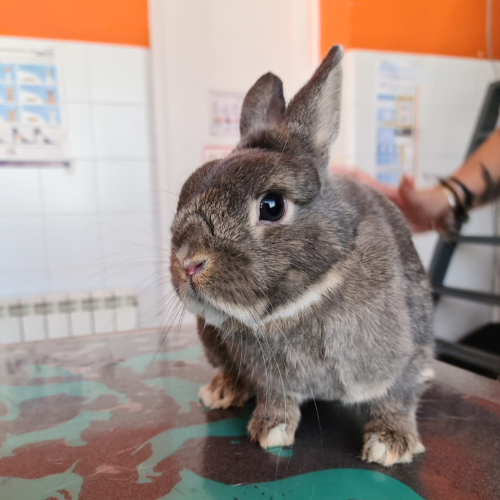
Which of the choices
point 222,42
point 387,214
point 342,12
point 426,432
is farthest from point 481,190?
point 222,42

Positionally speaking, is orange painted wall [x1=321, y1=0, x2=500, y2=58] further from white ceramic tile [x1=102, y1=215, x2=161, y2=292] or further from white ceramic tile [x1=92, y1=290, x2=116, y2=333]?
white ceramic tile [x1=92, y1=290, x2=116, y2=333]

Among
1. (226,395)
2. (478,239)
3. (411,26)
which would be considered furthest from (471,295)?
(226,395)

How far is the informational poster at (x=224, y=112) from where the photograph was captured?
8.05 feet

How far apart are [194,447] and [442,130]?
248 centimetres

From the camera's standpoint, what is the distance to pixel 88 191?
2383mm

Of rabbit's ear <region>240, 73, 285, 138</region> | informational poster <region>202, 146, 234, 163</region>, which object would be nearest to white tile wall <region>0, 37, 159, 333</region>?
informational poster <region>202, 146, 234, 163</region>

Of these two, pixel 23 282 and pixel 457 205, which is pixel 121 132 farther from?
pixel 457 205

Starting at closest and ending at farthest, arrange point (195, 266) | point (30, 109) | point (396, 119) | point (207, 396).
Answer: point (195, 266), point (207, 396), point (30, 109), point (396, 119)

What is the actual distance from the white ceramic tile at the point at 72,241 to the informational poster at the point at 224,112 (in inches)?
34.2

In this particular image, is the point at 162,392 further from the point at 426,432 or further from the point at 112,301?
the point at 112,301

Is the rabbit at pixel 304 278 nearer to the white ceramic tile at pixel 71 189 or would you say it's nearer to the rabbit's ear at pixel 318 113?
the rabbit's ear at pixel 318 113

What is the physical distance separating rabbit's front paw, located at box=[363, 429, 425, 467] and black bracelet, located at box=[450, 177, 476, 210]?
1078mm

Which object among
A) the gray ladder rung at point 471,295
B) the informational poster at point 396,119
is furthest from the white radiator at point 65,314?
the gray ladder rung at point 471,295

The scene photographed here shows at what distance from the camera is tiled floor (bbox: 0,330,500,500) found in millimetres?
652
